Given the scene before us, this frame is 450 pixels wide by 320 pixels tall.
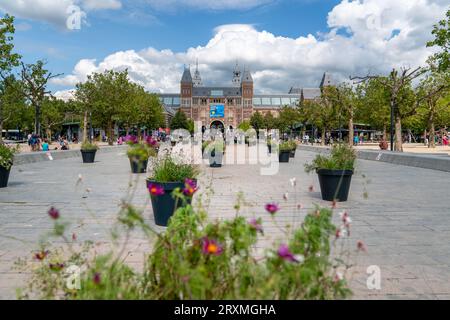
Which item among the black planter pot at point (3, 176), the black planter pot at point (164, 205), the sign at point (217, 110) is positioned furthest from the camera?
the sign at point (217, 110)

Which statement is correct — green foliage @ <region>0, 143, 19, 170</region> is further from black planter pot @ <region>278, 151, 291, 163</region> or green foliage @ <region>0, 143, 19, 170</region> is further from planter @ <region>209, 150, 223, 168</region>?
black planter pot @ <region>278, 151, 291, 163</region>

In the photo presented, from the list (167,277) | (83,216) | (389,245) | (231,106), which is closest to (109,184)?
(83,216)

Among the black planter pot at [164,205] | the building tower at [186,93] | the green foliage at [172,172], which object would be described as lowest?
the black planter pot at [164,205]

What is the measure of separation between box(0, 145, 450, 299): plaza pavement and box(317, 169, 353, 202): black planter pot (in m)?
0.22

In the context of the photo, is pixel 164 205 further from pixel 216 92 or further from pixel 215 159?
pixel 216 92

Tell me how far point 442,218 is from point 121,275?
6159 mm

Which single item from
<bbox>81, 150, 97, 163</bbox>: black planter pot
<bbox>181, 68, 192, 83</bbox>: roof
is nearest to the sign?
<bbox>181, 68, 192, 83</bbox>: roof

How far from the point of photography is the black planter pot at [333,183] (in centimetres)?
768

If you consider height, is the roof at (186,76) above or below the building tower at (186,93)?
above

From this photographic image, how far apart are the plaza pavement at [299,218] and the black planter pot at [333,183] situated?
22cm

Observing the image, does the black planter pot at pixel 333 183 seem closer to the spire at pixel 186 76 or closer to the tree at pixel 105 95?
the tree at pixel 105 95

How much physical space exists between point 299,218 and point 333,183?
2056 millimetres

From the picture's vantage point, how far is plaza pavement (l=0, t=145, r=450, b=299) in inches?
147

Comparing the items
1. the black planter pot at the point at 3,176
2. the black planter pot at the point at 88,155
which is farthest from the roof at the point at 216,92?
the black planter pot at the point at 3,176
